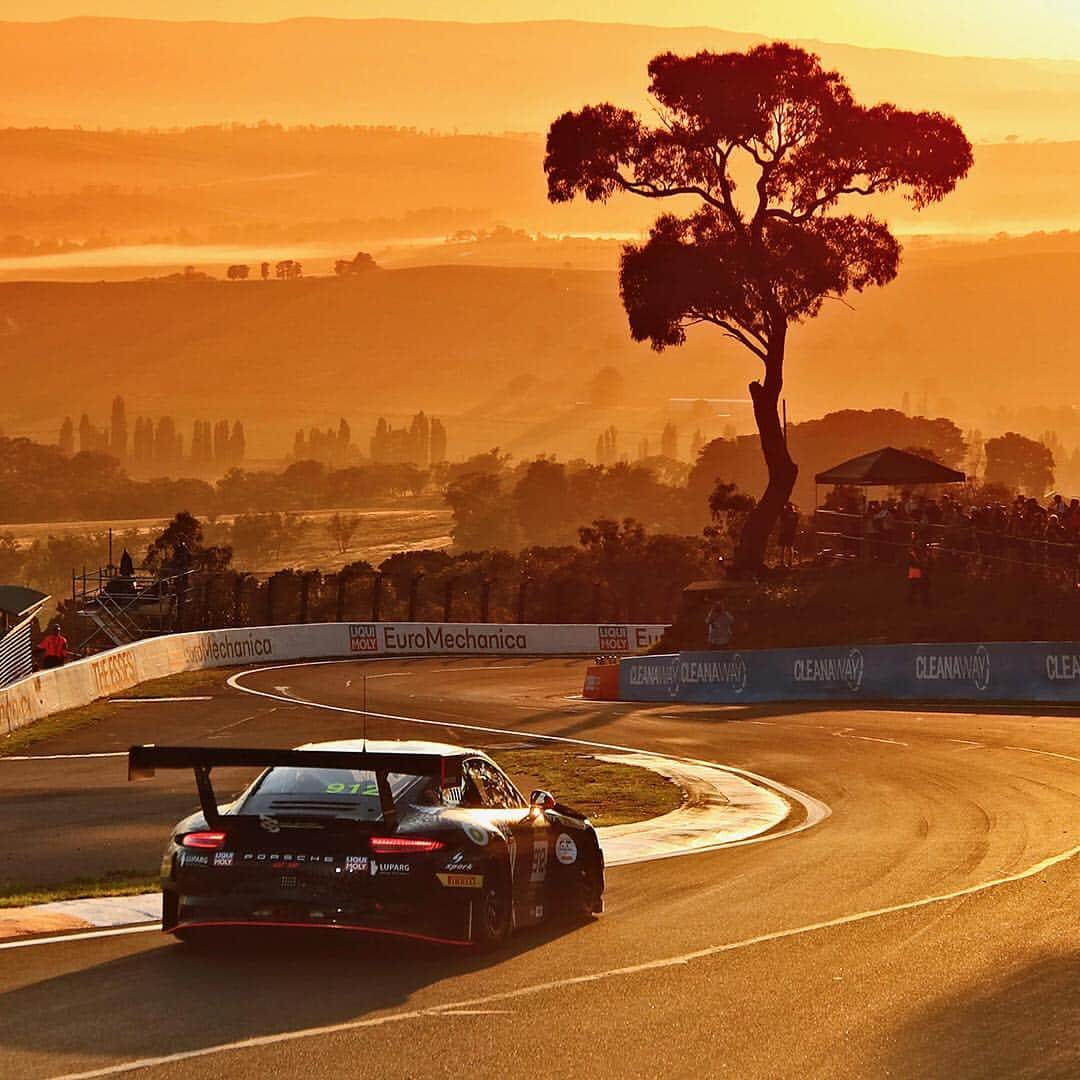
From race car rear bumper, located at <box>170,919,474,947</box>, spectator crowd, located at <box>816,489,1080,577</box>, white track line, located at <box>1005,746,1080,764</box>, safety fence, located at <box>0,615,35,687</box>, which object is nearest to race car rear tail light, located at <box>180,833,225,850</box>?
race car rear bumper, located at <box>170,919,474,947</box>

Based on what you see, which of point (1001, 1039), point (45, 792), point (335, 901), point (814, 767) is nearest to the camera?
point (1001, 1039)

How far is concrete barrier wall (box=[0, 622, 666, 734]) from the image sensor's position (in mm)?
49188

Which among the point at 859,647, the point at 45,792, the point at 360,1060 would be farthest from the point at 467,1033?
the point at 859,647

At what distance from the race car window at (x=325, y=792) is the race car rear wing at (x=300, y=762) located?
13cm

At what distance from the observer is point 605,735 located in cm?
3831

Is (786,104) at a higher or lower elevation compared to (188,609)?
higher

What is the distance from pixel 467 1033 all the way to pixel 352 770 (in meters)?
2.70

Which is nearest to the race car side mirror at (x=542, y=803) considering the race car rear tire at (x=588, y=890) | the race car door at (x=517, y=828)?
the race car door at (x=517, y=828)

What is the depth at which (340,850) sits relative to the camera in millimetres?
12445

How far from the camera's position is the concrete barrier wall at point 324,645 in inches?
1937

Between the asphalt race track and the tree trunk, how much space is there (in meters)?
39.1

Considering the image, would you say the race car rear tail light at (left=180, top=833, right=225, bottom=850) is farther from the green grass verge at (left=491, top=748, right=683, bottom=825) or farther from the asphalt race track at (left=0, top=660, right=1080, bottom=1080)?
the green grass verge at (left=491, top=748, right=683, bottom=825)

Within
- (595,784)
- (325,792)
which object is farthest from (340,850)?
(595,784)

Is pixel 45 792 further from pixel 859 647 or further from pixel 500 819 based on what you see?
pixel 859 647
